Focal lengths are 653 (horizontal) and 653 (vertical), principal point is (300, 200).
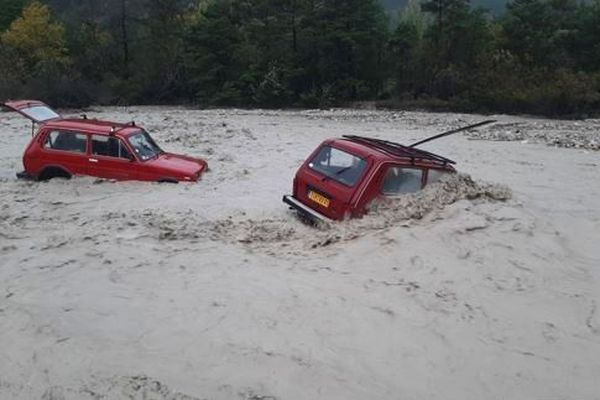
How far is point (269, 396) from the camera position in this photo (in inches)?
208

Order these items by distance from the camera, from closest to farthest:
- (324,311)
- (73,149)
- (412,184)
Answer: (324,311) → (412,184) → (73,149)

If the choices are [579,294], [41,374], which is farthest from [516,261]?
[41,374]

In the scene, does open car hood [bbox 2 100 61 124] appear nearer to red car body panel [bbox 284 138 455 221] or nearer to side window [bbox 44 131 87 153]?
side window [bbox 44 131 87 153]

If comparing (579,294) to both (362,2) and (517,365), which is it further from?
(362,2)

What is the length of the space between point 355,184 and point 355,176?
14cm

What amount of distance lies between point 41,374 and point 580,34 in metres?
37.1

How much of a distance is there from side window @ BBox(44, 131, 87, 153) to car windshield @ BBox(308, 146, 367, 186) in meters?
4.84

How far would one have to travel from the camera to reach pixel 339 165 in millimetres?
9461

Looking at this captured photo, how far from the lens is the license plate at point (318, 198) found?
30.5ft

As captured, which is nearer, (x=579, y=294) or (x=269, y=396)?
(x=269, y=396)

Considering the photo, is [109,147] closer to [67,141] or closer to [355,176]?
[67,141]

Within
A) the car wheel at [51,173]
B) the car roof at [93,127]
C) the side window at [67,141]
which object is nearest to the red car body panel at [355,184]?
the car roof at [93,127]

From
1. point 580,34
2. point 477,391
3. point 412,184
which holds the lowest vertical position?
point 477,391

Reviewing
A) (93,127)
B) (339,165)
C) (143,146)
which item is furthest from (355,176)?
(93,127)
